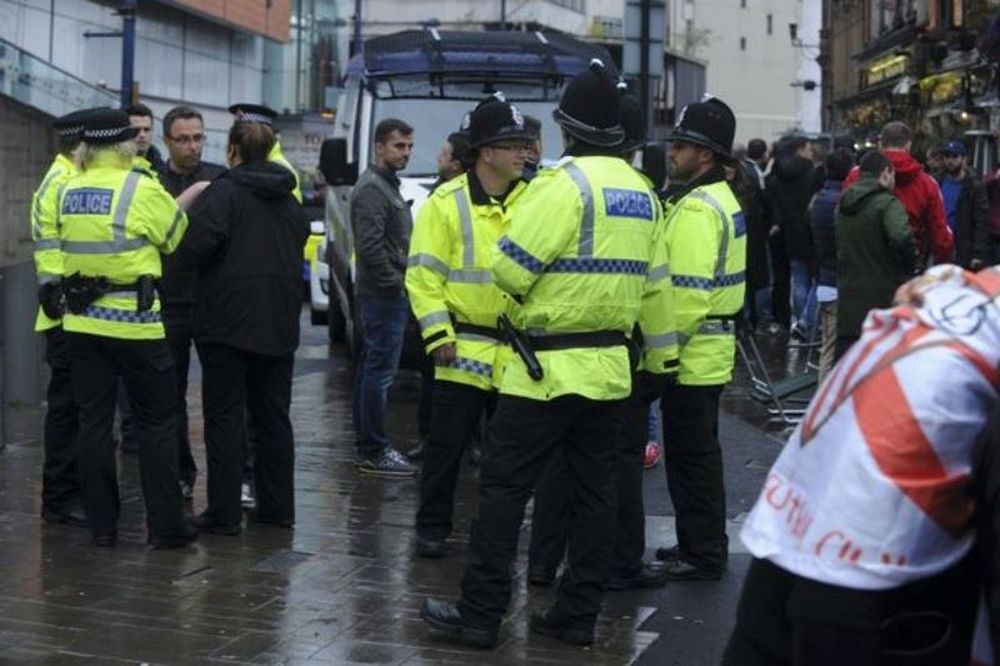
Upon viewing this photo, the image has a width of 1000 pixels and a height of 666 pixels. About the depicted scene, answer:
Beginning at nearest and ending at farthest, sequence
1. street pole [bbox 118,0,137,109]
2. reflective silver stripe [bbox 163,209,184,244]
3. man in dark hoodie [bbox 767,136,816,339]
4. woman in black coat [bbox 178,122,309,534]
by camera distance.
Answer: reflective silver stripe [bbox 163,209,184,244] < woman in black coat [bbox 178,122,309,534] < man in dark hoodie [bbox 767,136,816,339] < street pole [bbox 118,0,137,109]

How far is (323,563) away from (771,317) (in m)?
13.2

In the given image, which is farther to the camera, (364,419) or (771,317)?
(771,317)

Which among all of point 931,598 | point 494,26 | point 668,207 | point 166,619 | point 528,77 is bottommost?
point 166,619

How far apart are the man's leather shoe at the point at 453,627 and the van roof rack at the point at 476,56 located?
362 inches

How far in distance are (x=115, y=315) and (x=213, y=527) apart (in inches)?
44.7

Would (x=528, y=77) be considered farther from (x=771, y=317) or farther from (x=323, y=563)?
(x=323, y=563)

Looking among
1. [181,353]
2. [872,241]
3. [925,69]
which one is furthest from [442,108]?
[925,69]

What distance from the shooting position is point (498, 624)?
6.62 m

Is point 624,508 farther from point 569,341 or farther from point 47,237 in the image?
point 47,237

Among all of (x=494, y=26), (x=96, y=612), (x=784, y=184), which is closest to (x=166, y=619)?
(x=96, y=612)

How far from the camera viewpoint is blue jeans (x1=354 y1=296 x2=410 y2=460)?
10367mm

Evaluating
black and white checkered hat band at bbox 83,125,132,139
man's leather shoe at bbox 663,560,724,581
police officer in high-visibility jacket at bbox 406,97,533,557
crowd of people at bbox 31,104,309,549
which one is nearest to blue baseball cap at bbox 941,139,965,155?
police officer in high-visibility jacket at bbox 406,97,533,557

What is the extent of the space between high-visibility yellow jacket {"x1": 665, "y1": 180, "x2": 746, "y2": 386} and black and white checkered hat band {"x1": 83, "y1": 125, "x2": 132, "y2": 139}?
236cm

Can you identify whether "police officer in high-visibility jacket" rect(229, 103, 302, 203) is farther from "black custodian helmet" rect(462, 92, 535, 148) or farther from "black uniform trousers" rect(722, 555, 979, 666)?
"black uniform trousers" rect(722, 555, 979, 666)
